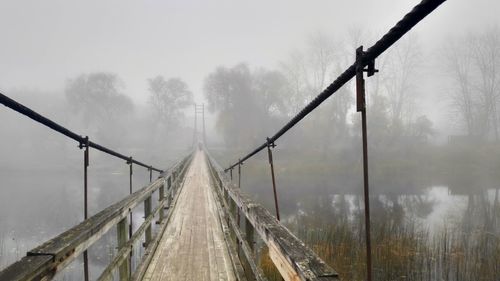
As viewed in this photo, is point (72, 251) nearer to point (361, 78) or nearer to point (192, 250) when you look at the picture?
point (361, 78)

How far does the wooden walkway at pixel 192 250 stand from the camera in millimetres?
3809

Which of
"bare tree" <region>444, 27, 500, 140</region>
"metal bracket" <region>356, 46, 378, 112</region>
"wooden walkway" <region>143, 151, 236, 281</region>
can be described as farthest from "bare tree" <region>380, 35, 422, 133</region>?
"metal bracket" <region>356, 46, 378, 112</region>

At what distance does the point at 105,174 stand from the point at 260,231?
4035 cm

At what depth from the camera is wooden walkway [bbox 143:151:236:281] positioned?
Answer: 3.81 m

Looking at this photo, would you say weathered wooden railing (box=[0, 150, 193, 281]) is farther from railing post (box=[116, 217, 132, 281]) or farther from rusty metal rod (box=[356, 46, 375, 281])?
rusty metal rod (box=[356, 46, 375, 281])

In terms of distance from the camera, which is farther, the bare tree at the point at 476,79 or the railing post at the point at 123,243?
the bare tree at the point at 476,79

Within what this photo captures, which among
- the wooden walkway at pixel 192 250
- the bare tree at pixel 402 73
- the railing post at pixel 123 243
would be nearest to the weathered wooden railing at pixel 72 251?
the railing post at pixel 123 243

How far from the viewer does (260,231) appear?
2627mm

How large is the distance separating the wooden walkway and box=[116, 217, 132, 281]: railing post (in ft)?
1.18

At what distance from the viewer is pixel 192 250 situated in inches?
185

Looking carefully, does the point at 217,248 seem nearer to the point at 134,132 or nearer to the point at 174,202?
the point at 174,202

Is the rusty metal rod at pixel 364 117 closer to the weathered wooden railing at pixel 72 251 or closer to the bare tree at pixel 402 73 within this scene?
the weathered wooden railing at pixel 72 251

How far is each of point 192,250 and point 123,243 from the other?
140 centimetres

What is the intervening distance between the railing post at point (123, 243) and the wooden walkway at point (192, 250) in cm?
36
